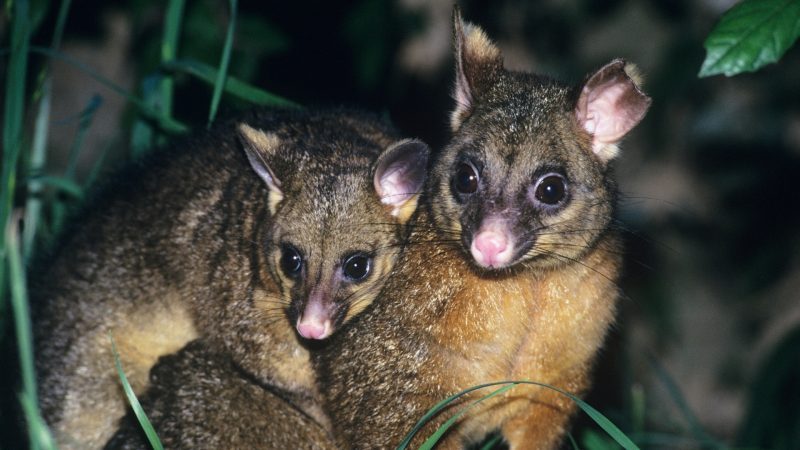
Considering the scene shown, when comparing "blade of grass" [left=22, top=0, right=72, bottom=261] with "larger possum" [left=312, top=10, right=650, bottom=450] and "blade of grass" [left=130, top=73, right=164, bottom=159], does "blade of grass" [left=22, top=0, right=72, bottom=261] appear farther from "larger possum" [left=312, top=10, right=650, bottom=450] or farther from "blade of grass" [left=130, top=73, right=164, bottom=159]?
"larger possum" [left=312, top=10, right=650, bottom=450]

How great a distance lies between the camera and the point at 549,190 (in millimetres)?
2771

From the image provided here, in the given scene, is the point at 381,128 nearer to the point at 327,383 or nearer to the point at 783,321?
the point at 327,383

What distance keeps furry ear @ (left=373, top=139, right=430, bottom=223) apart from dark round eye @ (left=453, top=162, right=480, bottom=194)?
0.89 ft

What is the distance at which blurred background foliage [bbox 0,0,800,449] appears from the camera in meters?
4.60

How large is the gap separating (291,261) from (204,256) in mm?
445

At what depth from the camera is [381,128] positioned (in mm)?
3943

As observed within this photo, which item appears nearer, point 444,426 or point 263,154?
point 444,426

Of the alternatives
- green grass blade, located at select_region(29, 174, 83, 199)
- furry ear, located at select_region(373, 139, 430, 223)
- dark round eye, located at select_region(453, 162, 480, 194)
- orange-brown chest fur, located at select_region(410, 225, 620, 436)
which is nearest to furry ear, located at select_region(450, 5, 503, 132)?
furry ear, located at select_region(373, 139, 430, 223)

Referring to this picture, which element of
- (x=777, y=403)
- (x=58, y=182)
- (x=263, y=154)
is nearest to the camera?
(x=263, y=154)

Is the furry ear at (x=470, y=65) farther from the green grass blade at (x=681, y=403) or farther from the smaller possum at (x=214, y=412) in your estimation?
the green grass blade at (x=681, y=403)

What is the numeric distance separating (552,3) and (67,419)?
440 centimetres

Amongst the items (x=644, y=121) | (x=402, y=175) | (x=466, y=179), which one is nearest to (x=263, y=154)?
(x=402, y=175)

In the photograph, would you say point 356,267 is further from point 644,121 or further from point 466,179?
point 644,121

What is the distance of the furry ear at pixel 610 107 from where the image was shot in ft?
9.21
